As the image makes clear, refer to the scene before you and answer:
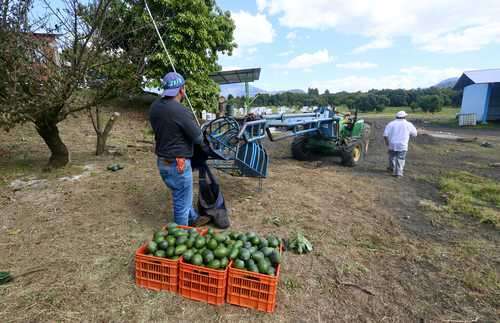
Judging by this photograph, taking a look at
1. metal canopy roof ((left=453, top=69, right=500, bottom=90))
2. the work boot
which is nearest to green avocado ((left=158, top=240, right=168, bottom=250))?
the work boot

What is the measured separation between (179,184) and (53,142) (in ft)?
16.0

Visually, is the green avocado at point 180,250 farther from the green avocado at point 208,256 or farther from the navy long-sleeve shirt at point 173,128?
the navy long-sleeve shirt at point 173,128

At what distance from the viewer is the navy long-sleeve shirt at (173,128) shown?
300 centimetres

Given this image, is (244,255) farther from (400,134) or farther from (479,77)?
(479,77)

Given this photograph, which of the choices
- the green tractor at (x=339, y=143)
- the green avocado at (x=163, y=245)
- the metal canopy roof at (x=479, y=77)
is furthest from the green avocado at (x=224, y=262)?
the metal canopy roof at (x=479, y=77)

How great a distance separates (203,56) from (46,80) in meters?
10.5

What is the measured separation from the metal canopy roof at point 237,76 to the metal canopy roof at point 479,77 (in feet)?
63.1

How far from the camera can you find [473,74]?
2652cm

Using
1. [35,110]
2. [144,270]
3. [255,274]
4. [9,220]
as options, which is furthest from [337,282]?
[35,110]

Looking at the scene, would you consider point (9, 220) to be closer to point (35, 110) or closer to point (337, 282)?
point (35, 110)

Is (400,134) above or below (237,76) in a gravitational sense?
below

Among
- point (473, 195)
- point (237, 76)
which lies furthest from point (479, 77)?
point (473, 195)

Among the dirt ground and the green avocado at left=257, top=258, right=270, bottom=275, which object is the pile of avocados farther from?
the dirt ground

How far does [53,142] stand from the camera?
21.1ft
